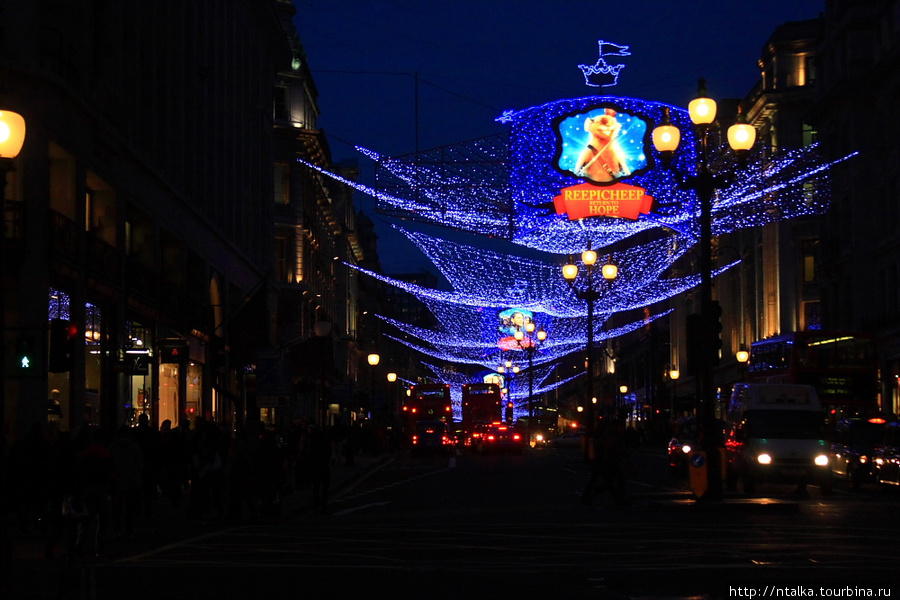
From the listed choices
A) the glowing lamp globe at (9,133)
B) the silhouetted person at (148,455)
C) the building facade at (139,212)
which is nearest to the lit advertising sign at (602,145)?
the building facade at (139,212)

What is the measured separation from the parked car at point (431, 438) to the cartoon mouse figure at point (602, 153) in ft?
111

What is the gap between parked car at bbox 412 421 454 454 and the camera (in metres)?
64.0

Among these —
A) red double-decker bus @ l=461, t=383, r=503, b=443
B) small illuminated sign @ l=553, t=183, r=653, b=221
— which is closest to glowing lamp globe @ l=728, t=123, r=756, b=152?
→ small illuminated sign @ l=553, t=183, r=653, b=221

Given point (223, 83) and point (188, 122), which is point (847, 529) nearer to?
point (188, 122)

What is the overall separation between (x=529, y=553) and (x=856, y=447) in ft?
70.5

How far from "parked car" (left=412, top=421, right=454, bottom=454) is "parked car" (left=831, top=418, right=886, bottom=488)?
29354 millimetres

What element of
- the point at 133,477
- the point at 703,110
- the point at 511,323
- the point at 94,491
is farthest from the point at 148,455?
the point at 511,323

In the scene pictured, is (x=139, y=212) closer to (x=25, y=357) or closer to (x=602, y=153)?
(x=602, y=153)

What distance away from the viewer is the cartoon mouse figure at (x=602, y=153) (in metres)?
31.8

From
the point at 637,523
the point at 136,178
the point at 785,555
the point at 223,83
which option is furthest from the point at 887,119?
the point at 785,555

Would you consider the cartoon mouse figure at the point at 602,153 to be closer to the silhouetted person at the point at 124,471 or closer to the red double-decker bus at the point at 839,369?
the red double-decker bus at the point at 839,369

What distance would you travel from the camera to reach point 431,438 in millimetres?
64125

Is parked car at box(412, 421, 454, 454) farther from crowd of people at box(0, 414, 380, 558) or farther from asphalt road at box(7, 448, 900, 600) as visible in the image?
asphalt road at box(7, 448, 900, 600)

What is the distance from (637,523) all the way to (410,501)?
8.18 meters
